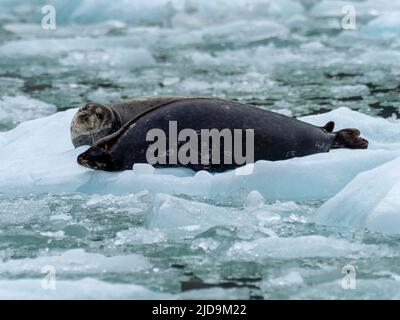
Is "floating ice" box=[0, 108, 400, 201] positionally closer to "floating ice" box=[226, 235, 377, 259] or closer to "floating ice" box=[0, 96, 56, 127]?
"floating ice" box=[226, 235, 377, 259]

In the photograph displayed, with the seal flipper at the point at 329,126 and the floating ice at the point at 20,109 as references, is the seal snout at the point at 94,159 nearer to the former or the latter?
the seal flipper at the point at 329,126

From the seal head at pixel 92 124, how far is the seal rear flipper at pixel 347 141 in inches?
40.9

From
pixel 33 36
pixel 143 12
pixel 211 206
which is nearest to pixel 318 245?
pixel 211 206

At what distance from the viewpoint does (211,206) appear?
3.64 meters

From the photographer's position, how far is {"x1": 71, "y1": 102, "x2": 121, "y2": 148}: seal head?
4.51 m

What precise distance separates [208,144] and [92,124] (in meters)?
0.63

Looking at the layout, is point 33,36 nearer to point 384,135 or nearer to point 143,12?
point 143,12

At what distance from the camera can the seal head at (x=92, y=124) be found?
14.8 feet

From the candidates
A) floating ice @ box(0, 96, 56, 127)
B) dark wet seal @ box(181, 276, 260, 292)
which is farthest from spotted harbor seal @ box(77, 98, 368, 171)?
floating ice @ box(0, 96, 56, 127)

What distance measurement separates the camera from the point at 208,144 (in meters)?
4.20

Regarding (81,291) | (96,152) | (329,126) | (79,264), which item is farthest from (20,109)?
(81,291)

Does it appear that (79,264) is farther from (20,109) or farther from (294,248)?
(20,109)

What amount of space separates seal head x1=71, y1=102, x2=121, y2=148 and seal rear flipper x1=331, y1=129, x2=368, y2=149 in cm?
104

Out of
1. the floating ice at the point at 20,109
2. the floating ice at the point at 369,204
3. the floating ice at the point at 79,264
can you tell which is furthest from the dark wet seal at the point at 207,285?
the floating ice at the point at 20,109
